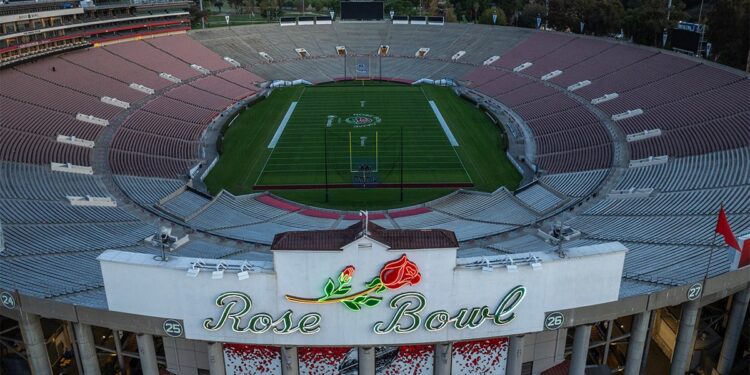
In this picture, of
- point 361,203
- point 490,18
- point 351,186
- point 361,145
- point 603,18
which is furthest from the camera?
point 490,18

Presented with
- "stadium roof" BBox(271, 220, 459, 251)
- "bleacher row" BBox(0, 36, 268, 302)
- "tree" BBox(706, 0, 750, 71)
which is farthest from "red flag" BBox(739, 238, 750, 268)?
"tree" BBox(706, 0, 750, 71)

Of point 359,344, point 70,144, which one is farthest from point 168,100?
point 359,344

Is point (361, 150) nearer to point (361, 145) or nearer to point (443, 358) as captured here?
point (361, 145)

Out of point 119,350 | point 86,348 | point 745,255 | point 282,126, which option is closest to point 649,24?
point 282,126

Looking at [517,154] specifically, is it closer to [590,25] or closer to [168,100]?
[168,100]

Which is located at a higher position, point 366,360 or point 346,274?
point 346,274

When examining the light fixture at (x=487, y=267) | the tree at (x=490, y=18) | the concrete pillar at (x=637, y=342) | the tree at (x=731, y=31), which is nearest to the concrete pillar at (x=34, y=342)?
the light fixture at (x=487, y=267)
